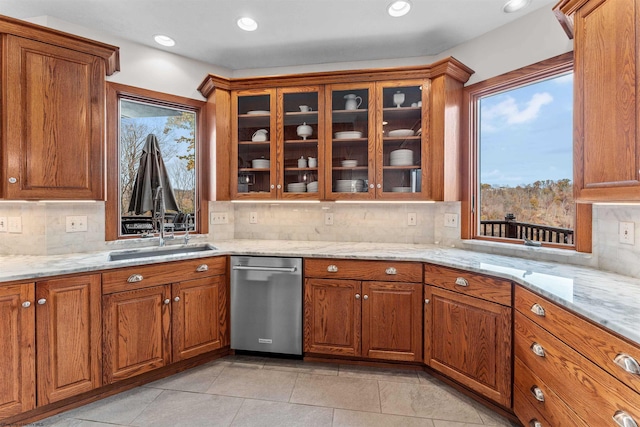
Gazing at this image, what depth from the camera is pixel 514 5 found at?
2135 millimetres

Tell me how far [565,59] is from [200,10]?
8.50ft

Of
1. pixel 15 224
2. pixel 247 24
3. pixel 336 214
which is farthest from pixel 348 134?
pixel 15 224

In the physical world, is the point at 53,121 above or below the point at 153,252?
above

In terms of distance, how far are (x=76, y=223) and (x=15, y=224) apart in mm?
357

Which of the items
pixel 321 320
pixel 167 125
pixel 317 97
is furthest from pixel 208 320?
pixel 317 97

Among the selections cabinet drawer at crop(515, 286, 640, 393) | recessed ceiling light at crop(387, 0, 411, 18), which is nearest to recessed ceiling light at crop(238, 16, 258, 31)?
recessed ceiling light at crop(387, 0, 411, 18)

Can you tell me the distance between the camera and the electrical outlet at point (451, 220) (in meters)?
2.69

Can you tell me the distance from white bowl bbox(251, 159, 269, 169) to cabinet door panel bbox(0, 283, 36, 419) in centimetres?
176

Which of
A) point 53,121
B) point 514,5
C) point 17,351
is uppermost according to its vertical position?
point 514,5

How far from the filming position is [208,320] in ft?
7.93

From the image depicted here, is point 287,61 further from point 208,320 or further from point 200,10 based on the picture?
point 208,320

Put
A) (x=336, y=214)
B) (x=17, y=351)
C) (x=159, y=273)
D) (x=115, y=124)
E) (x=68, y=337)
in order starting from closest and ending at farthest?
(x=17, y=351) → (x=68, y=337) → (x=159, y=273) → (x=115, y=124) → (x=336, y=214)

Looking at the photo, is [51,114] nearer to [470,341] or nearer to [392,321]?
[392,321]

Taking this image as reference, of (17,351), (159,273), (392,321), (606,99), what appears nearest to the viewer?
(606,99)
